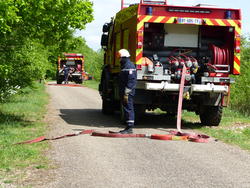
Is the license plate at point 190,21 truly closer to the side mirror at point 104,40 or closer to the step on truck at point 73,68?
the side mirror at point 104,40

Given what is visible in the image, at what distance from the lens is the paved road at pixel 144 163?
20.1 feet

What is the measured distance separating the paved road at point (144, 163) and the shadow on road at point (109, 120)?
1.98m

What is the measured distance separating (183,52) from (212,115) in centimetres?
177

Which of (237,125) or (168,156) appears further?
(237,125)

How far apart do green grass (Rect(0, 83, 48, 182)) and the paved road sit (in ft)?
1.09

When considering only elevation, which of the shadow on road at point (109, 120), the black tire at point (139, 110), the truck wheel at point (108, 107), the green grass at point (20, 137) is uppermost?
the black tire at point (139, 110)

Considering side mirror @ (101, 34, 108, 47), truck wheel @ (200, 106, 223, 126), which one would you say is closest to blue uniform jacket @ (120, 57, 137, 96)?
truck wheel @ (200, 106, 223, 126)

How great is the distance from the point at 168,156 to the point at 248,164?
1256mm

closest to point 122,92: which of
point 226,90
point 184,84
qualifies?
point 184,84

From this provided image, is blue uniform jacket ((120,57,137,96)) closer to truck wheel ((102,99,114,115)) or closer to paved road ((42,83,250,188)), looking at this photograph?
paved road ((42,83,250,188))

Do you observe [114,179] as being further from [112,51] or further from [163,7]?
[112,51]

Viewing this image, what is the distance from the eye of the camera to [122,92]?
10.7 m

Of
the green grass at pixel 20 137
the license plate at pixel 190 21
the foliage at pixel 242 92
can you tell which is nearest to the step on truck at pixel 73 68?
the foliage at pixel 242 92

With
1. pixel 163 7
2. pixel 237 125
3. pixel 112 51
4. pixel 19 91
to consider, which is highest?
pixel 163 7
